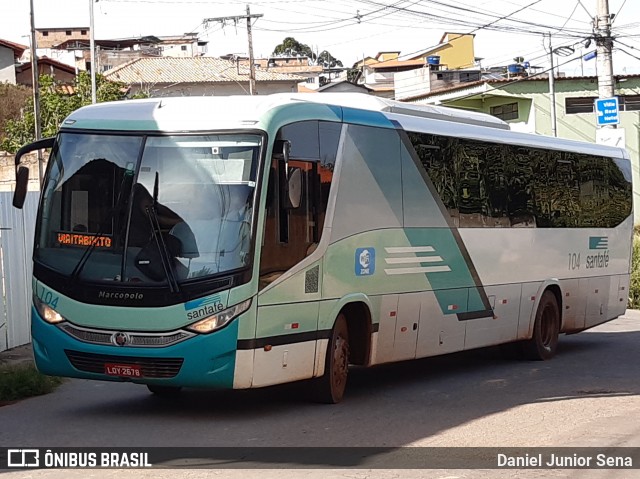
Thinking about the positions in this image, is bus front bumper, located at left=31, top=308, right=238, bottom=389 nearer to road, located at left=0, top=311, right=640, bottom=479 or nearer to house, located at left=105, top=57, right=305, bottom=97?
road, located at left=0, top=311, right=640, bottom=479

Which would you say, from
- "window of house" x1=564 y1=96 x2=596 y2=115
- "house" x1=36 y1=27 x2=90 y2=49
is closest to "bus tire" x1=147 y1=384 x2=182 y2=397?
"window of house" x1=564 y1=96 x2=596 y2=115

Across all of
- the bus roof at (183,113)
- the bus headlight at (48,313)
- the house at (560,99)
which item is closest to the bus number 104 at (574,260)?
the bus roof at (183,113)

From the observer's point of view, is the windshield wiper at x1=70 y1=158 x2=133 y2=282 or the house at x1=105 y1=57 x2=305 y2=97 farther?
the house at x1=105 y1=57 x2=305 y2=97

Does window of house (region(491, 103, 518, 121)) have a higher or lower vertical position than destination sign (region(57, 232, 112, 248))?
higher

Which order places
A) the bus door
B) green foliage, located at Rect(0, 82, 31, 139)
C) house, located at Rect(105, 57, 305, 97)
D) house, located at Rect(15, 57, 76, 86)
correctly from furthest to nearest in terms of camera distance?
house, located at Rect(15, 57, 76, 86) → house, located at Rect(105, 57, 305, 97) → green foliage, located at Rect(0, 82, 31, 139) → the bus door

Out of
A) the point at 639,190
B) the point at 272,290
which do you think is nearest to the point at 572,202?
the point at 272,290

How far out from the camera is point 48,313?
11242 millimetres

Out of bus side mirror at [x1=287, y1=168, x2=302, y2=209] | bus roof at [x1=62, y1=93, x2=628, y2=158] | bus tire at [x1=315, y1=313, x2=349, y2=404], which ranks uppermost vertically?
bus roof at [x1=62, y1=93, x2=628, y2=158]

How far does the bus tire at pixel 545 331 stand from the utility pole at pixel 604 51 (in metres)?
10.5

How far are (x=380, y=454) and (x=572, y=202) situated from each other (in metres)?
10.2

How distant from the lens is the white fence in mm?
16484

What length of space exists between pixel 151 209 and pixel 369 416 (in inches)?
117

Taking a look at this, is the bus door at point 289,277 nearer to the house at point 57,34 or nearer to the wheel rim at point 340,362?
the wheel rim at point 340,362

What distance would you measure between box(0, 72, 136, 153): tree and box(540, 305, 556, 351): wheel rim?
36946 millimetres
